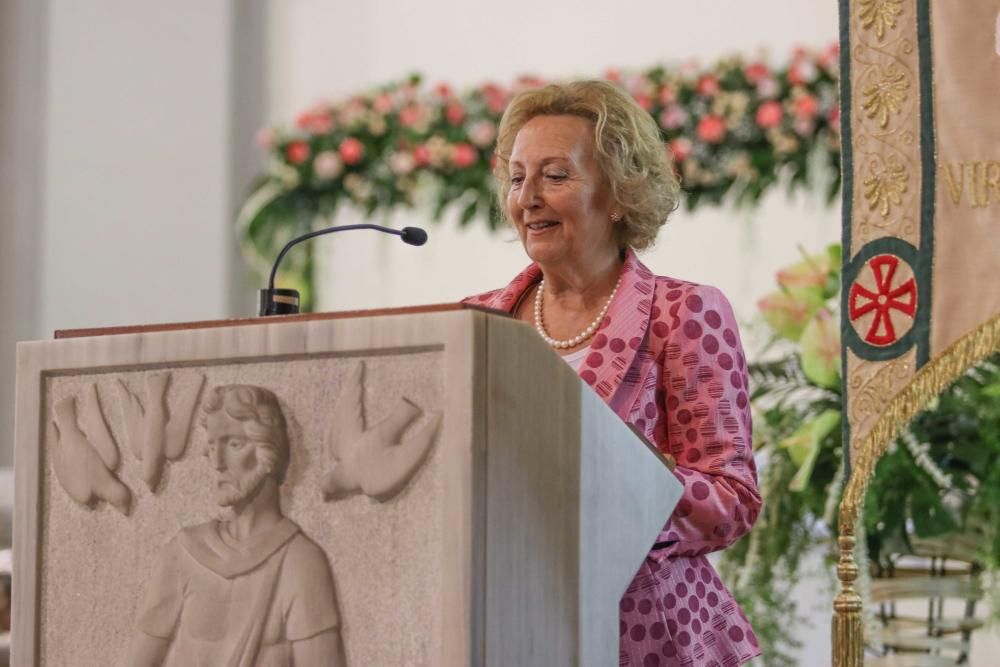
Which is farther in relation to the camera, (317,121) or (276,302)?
(317,121)

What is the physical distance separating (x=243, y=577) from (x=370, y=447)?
0.73ft

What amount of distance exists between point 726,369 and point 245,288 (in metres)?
4.77

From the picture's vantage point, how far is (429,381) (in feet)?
5.03

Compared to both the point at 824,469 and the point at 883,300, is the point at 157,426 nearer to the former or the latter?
the point at 883,300

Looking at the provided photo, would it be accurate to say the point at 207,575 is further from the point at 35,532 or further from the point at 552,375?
the point at 552,375

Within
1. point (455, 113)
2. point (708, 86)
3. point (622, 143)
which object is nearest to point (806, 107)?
point (708, 86)

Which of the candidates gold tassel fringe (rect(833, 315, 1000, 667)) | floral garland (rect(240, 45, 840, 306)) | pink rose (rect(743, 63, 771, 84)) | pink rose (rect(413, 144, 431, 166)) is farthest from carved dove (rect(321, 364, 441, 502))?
pink rose (rect(413, 144, 431, 166))

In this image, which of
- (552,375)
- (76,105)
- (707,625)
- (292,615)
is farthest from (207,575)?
(76,105)

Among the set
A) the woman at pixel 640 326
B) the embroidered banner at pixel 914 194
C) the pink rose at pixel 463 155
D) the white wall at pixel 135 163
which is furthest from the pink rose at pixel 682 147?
the woman at pixel 640 326

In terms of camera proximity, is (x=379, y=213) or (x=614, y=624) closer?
(x=614, y=624)

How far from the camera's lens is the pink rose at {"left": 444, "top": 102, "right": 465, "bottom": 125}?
568cm

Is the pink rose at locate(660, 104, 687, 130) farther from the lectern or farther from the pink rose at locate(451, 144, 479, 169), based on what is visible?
the lectern

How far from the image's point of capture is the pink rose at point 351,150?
588 cm

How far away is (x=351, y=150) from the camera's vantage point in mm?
5875
